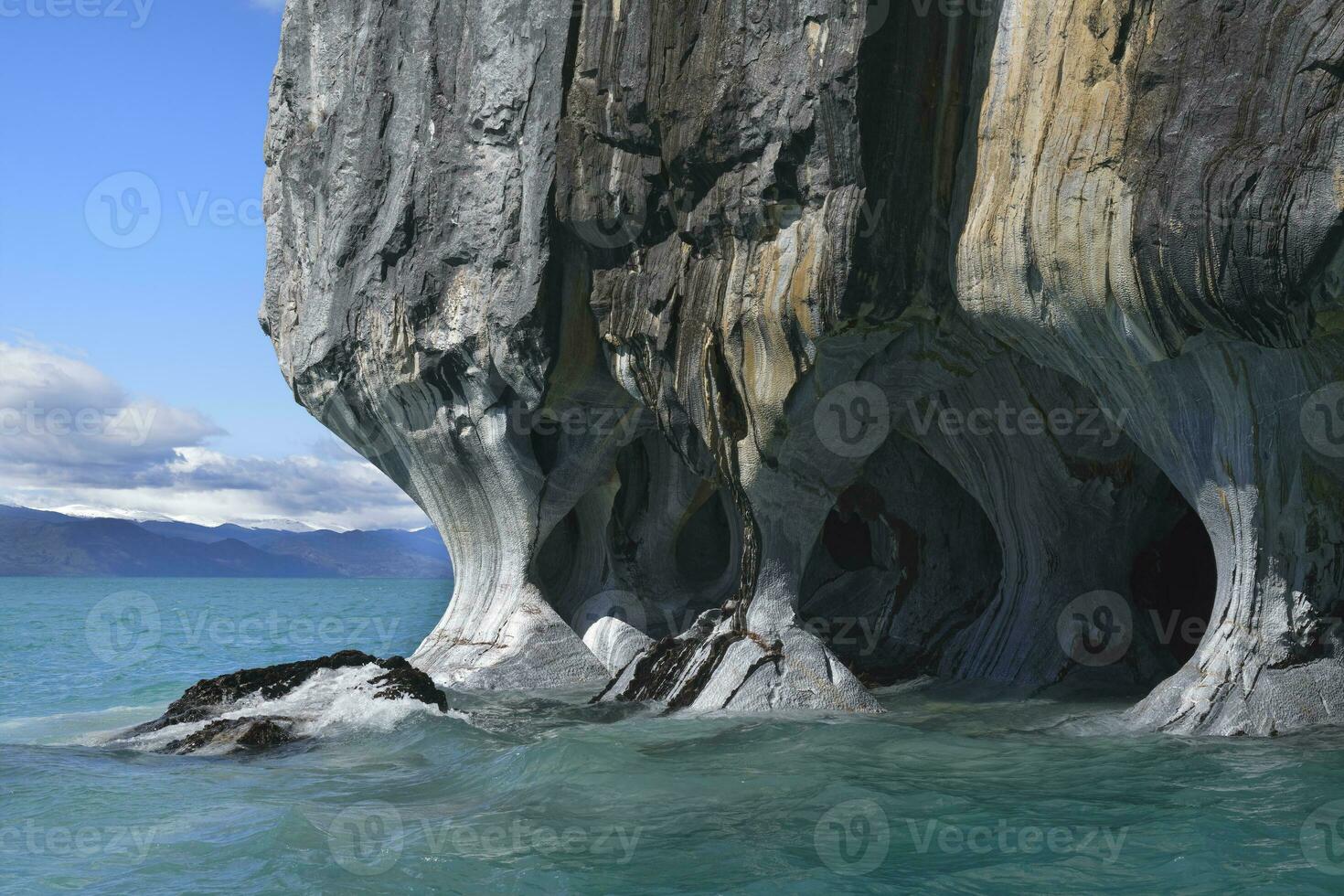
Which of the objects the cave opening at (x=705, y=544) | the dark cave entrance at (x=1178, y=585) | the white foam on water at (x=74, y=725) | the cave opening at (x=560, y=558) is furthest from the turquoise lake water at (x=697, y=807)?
the cave opening at (x=705, y=544)

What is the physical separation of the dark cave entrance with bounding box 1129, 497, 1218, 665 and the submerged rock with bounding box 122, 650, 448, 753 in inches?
268

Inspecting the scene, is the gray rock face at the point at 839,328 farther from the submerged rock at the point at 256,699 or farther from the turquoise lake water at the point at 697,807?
the submerged rock at the point at 256,699

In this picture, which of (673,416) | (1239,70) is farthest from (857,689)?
(1239,70)

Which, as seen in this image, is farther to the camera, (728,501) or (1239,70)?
(728,501)

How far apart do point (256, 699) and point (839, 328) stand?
21.5 feet

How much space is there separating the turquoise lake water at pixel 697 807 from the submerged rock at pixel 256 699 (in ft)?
1.30

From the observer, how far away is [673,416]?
12.7 metres

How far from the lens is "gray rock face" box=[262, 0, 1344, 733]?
8.38 metres

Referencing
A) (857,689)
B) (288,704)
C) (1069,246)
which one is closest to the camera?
(1069,246)

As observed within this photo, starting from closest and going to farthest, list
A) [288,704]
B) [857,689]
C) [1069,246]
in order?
[1069,246]
[857,689]
[288,704]

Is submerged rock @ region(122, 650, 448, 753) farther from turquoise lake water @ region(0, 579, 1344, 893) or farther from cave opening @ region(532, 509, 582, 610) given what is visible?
cave opening @ region(532, 509, 582, 610)

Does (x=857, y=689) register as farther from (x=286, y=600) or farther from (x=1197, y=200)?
(x=286, y=600)

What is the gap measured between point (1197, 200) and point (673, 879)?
5.08 metres

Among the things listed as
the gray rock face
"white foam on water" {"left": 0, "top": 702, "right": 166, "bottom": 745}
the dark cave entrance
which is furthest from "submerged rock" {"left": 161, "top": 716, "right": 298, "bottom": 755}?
the dark cave entrance
